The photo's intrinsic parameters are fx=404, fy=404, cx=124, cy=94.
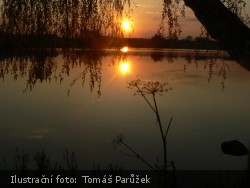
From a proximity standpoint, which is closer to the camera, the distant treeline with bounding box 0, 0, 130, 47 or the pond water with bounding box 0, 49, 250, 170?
the distant treeline with bounding box 0, 0, 130, 47

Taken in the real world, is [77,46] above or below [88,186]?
above

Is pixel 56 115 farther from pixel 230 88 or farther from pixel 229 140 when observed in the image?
pixel 230 88

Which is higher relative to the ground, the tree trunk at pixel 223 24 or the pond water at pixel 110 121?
the tree trunk at pixel 223 24

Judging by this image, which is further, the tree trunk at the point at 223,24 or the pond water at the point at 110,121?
the pond water at the point at 110,121

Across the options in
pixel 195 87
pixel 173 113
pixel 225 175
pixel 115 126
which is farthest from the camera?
pixel 195 87

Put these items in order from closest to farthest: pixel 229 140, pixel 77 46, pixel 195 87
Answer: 1. pixel 77 46
2. pixel 229 140
3. pixel 195 87

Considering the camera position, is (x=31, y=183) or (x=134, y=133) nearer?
(x=31, y=183)

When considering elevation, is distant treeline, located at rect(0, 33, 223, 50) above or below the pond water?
above

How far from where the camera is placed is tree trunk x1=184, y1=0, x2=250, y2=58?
262 cm

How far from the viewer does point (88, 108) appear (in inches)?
744

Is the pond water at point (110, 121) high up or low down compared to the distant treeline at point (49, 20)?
down

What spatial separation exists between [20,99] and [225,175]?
1337 cm

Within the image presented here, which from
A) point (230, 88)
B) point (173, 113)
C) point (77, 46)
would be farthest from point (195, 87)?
point (77, 46)

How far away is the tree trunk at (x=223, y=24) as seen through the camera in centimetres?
262
